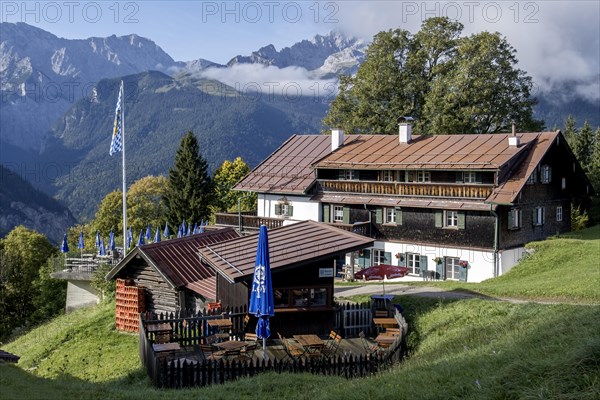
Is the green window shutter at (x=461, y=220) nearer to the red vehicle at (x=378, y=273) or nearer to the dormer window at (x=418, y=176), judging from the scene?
the dormer window at (x=418, y=176)

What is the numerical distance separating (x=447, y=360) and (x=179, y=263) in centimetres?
1571

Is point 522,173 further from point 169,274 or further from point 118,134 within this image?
point 118,134

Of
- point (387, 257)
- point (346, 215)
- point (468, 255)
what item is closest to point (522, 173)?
point (468, 255)

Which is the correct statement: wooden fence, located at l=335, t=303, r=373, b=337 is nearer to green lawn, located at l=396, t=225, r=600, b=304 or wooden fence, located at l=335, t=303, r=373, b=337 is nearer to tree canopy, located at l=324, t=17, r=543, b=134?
green lawn, located at l=396, t=225, r=600, b=304

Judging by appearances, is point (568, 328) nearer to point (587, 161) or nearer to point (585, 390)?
point (585, 390)

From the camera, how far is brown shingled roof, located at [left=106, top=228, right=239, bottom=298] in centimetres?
2602

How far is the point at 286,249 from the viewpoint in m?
22.8

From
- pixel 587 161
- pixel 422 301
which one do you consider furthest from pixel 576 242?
pixel 587 161

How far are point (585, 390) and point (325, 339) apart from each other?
1310 centimetres

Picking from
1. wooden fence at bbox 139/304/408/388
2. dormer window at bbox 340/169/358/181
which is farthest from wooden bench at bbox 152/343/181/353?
dormer window at bbox 340/169/358/181

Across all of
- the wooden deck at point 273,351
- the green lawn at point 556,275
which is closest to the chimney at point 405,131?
the green lawn at point 556,275

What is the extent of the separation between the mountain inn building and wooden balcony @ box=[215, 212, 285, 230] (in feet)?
0.32

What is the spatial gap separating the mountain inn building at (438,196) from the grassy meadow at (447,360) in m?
6.47

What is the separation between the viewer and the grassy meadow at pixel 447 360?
10693mm
